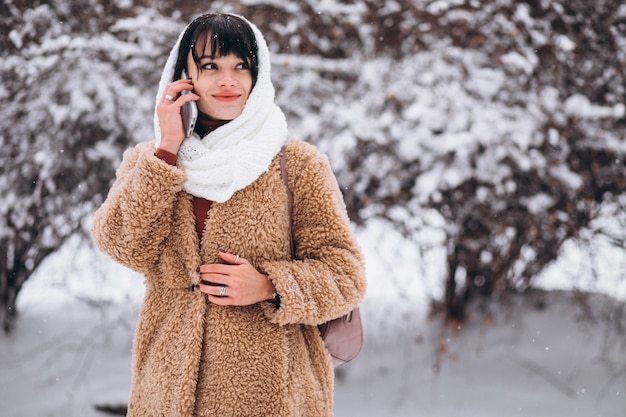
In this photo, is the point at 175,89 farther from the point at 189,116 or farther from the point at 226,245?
the point at 226,245

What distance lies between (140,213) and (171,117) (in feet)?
0.79

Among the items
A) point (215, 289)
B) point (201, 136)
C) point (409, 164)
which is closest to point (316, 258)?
point (215, 289)

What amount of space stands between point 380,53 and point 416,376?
80.2 inches

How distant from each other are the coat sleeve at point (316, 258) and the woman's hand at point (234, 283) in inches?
1.4

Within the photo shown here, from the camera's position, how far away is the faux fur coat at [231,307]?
57.1 inches

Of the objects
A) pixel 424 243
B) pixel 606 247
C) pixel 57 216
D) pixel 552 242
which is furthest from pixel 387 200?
pixel 57 216

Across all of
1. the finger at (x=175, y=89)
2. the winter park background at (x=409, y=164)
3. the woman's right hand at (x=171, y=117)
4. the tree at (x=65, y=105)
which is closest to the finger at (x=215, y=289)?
the woman's right hand at (x=171, y=117)

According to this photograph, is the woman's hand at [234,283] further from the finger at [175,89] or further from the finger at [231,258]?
the finger at [175,89]

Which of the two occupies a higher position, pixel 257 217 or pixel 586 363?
pixel 257 217

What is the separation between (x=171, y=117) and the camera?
147cm

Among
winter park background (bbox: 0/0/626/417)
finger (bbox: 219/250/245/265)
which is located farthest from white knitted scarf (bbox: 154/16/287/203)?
winter park background (bbox: 0/0/626/417)

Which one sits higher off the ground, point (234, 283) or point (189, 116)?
point (189, 116)

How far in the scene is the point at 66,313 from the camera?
4051 mm

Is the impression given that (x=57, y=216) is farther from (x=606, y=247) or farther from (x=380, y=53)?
(x=606, y=247)
